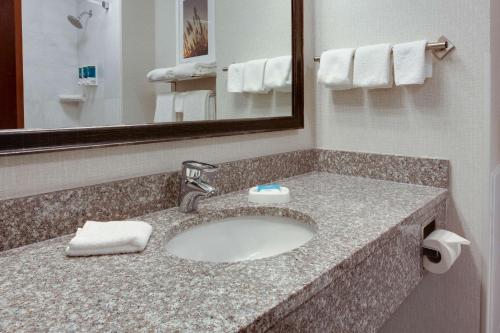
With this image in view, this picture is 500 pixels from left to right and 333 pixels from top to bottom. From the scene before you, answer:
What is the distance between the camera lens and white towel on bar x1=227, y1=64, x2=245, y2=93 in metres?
1.27

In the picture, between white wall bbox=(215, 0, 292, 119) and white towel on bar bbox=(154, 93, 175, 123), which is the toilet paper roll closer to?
white wall bbox=(215, 0, 292, 119)

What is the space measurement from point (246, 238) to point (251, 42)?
70cm

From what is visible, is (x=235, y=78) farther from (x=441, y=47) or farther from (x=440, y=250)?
(x=440, y=250)

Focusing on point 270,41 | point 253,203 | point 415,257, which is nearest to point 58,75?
point 253,203

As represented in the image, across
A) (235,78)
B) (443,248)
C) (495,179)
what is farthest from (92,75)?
(495,179)

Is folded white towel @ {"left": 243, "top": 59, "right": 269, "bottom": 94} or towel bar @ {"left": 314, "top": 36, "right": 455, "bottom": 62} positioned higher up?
towel bar @ {"left": 314, "top": 36, "right": 455, "bottom": 62}

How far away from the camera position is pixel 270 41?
145 centimetres

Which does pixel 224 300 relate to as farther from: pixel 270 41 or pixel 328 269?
pixel 270 41

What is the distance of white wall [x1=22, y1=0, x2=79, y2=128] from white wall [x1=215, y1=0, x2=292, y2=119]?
0.48 meters

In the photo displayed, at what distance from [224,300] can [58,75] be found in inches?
23.4

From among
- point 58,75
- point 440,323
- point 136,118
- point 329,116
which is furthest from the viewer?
point 329,116

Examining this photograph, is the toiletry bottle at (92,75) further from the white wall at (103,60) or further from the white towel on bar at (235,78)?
the white towel on bar at (235,78)

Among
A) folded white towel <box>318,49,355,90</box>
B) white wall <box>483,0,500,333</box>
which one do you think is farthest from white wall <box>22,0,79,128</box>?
white wall <box>483,0,500,333</box>

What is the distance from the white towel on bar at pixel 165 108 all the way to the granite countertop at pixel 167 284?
264mm
